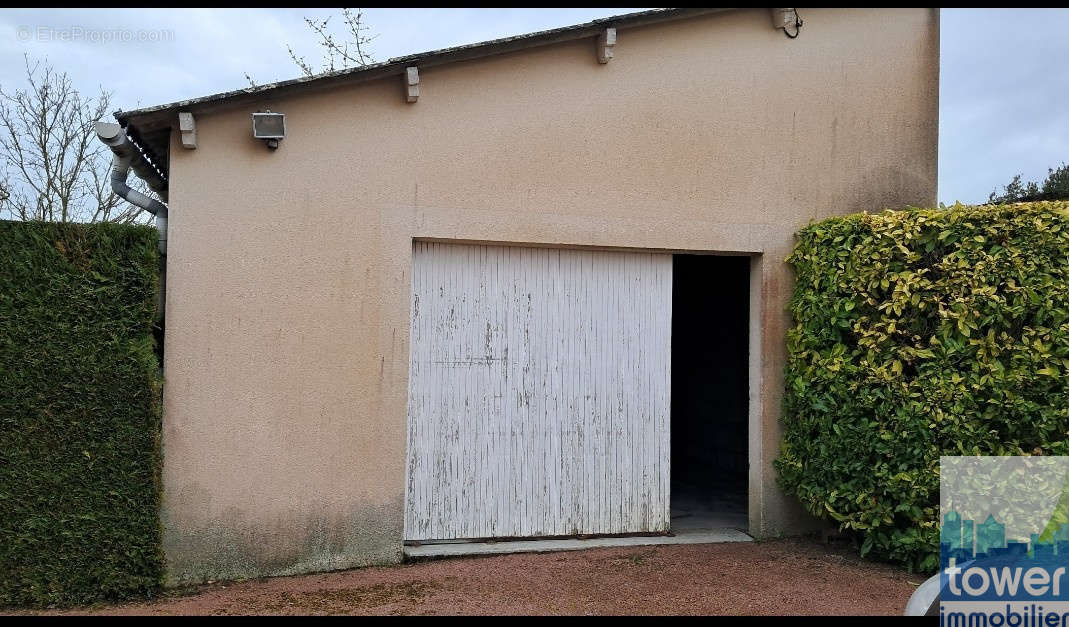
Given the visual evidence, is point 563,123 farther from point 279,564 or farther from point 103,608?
point 103,608

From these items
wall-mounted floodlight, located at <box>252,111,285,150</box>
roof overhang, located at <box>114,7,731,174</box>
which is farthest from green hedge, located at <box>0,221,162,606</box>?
wall-mounted floodlight, located at <box>252,111,285,150</box>

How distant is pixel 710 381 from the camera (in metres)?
10.8

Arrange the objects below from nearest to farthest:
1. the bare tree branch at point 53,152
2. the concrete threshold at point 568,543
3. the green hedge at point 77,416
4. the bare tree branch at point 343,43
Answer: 1. the green hedge at point 77,416
2. the concrete threshold at point 568,543
3. the bare tree branch at point 53,152
4. the bare tree branch at point 343,43

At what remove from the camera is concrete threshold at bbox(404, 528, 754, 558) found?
6.08 metres

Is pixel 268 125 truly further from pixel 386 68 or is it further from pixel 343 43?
pixel 343 43

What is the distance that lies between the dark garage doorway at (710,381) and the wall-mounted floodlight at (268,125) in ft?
16.8

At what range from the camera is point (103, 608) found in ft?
16.4

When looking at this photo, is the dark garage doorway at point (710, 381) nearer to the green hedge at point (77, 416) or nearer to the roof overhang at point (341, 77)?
the roof overhang at point (341, 77)

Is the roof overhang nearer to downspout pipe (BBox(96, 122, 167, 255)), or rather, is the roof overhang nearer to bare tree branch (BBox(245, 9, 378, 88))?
downspout pipe (BBox(96, 122, 167, 255))

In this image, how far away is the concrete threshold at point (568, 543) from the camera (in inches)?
239

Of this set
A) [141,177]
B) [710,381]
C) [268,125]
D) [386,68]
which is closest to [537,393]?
[386,68]

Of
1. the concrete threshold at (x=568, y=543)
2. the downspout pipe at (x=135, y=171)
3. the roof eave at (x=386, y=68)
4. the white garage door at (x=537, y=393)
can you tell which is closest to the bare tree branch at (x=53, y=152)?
the downspout pipe at (x=135, y=171)

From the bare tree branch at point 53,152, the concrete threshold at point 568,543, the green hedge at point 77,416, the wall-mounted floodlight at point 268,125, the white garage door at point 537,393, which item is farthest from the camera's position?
the bare tree branch at point 53,152

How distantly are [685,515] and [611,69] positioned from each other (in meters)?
4.45
